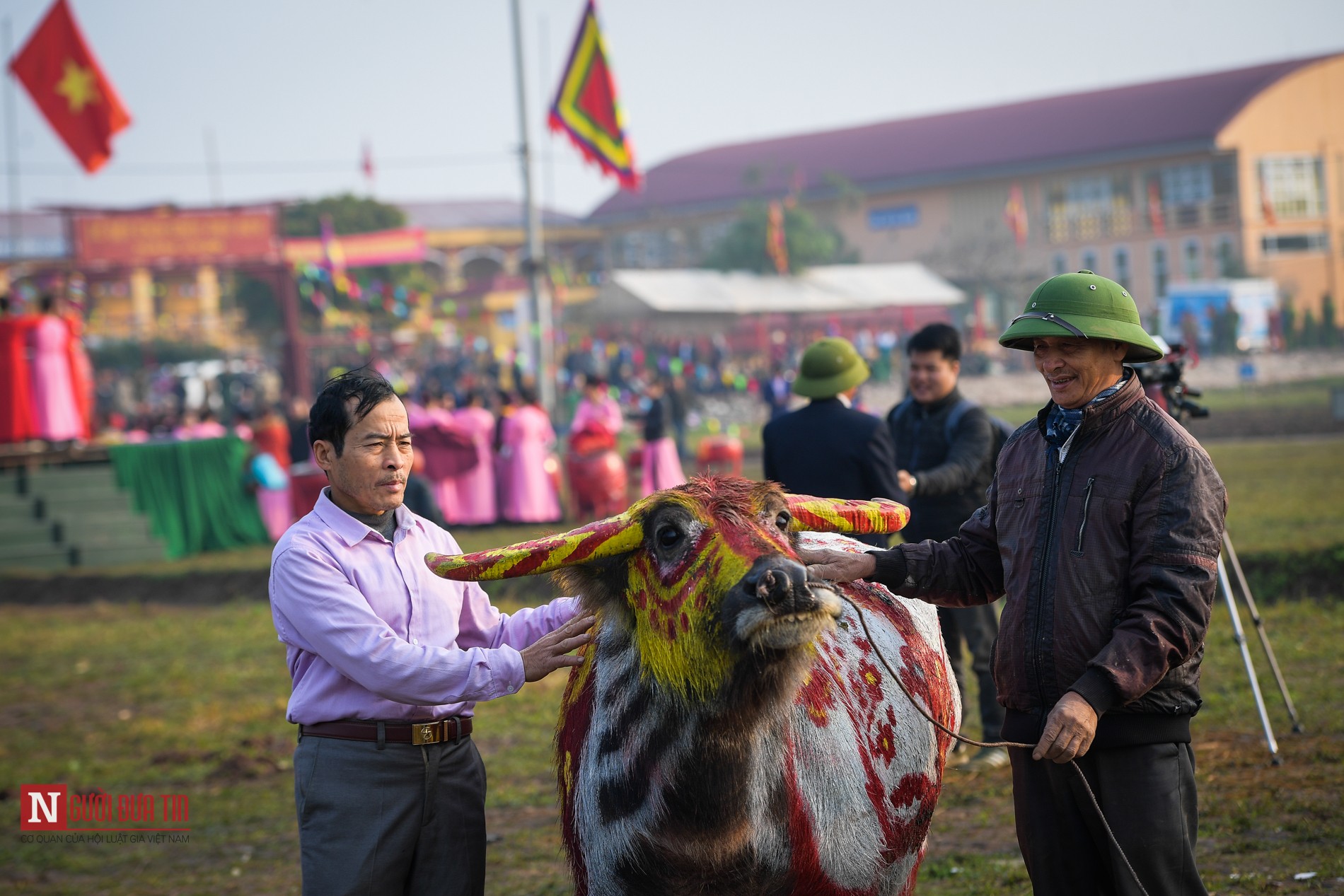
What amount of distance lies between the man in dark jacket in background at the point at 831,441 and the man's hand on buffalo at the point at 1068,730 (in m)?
2.75

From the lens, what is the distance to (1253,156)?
134 ft

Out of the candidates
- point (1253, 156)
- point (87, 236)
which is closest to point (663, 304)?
point (87, 236)

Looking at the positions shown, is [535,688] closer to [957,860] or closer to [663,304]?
[957,860]

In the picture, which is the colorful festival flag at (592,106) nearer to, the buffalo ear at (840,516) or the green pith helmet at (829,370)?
the green pith helmet at (829,370)

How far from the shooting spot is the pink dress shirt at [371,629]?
3.35m

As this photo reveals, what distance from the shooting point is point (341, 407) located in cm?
352

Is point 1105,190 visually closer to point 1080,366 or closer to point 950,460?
point 950,460

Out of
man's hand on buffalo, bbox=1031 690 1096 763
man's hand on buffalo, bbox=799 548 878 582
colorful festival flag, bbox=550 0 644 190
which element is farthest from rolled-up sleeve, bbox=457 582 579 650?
colorful festival flag, bbox=550 0 644 190

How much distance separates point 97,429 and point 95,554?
10341mm

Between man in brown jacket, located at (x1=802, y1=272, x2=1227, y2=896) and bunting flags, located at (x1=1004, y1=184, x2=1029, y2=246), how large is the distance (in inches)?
1635

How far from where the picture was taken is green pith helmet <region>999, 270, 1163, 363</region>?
10.8 feet

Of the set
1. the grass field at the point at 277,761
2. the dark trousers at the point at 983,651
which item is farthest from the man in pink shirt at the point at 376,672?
the dark trousers at the point at 983,651

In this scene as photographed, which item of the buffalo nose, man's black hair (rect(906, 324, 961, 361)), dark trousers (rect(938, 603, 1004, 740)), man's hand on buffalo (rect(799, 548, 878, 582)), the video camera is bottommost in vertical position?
dark trousers (rect(938, 603, 1004, 740))

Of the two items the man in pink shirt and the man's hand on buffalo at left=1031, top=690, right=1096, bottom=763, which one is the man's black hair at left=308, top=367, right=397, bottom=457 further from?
the man's hand on buffalo at left=1031, top=690, right=1096, bottom=763
